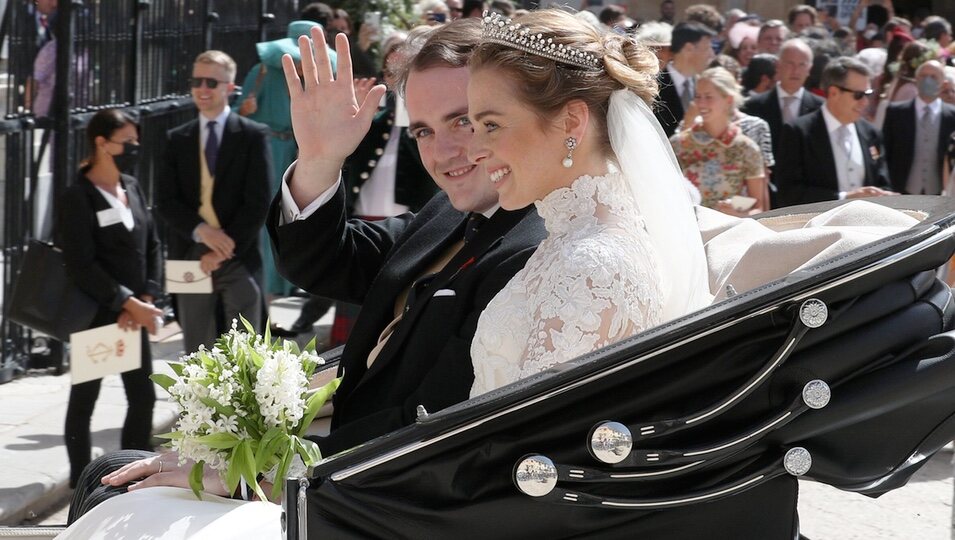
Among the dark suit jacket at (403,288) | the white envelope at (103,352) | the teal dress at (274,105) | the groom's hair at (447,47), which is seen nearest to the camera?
the dark suit jacket at (403,288)

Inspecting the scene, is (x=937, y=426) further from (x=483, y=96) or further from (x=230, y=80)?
(x=230, y=80)

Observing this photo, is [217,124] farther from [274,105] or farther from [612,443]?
[612,443]

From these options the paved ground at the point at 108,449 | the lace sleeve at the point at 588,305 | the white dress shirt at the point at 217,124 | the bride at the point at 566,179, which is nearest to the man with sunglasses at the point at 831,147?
the paved ground at the point at 108,449

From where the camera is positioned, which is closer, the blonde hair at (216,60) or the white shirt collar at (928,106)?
the blonde hair at (216,60)

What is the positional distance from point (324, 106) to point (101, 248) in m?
2.76

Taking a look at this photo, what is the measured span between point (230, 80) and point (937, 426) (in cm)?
507

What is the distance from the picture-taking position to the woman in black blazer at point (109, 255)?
5.25m

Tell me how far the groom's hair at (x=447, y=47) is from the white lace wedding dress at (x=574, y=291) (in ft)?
1.89

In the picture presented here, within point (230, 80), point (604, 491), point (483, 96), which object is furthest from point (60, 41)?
point (604, 491)

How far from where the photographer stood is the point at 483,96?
2.60 meters

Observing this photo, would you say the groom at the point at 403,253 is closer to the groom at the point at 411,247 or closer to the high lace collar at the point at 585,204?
the groom at the point at 411,247

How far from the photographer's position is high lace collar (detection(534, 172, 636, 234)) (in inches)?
101

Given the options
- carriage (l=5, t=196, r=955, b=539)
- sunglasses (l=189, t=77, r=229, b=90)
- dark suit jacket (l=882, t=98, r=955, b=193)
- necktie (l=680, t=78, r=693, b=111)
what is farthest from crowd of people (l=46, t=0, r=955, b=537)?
dark suit jacket (l=882, t=98, r=955, b=193)

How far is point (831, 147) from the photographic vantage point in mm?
7207
